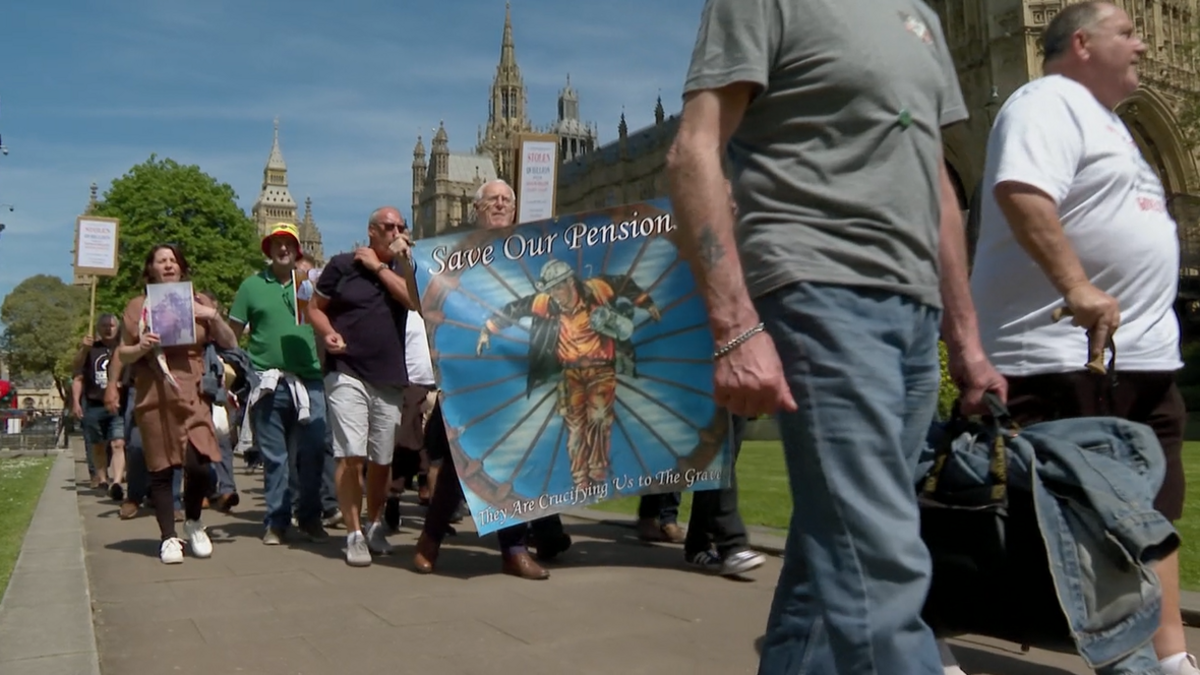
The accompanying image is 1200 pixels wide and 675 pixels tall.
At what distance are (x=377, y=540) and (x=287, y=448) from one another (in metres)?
1.68

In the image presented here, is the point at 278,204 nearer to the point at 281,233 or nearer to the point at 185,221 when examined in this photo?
the point at 185,221

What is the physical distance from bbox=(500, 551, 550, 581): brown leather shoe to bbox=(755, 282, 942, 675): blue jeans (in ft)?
12.1

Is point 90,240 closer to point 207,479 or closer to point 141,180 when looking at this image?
point 207,479

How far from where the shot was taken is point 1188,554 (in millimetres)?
5879

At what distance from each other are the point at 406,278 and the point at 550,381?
133cm

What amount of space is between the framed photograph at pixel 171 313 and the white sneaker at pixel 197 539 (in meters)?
1.14

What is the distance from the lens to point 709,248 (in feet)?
7.55

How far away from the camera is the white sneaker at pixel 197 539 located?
703 centimetres

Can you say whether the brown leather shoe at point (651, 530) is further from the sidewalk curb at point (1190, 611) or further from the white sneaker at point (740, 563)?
the sidewalk curb at point (1190, 611)

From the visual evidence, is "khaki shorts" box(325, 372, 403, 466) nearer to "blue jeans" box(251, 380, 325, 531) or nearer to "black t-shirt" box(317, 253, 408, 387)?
"black t-shirt" box(317, 253, 408, 387)

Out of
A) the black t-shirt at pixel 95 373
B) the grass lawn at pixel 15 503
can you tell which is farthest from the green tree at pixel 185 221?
the black t-shirt at pixel 95 373

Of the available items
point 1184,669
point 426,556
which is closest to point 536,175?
point 426,556

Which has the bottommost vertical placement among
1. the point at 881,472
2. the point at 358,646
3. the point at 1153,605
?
the point at 358,646

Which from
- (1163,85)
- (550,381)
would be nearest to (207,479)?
(550,381)
